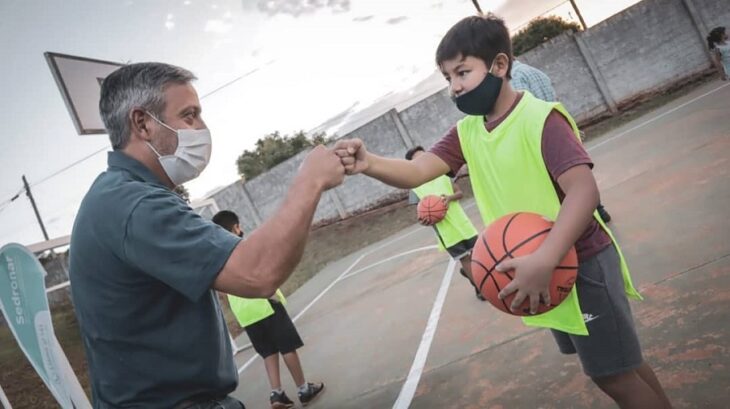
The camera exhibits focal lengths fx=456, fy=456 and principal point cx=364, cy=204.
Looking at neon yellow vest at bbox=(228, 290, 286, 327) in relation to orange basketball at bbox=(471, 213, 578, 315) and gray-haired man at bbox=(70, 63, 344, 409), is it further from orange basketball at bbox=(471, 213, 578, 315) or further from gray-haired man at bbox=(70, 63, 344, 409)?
orange basketball at bbox=(471, 213, 578, 315)

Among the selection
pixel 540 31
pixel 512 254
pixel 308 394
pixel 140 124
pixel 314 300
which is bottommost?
pixel 314 300

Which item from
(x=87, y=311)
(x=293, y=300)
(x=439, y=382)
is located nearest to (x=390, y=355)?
(x=439, y=382)

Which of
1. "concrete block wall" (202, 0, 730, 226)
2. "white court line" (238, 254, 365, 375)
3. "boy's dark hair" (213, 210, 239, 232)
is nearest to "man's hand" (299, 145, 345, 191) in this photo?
"boy's dark hair" (213, 210, 239, 232)

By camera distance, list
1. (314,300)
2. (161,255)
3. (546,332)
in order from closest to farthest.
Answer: (161,255)
(546,332)
(314,300)

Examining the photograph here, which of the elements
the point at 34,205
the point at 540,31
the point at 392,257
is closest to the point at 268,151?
the point at 34,205

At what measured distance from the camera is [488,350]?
3.99 m

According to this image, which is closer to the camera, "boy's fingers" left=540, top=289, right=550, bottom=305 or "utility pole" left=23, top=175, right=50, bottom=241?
"boy's fingers" left=540, top=289, right=550, bottom=305

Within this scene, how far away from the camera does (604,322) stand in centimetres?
184

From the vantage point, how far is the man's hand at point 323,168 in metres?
1.71

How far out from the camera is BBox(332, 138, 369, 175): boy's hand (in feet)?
6.65

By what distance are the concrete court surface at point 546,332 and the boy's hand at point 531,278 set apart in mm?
1442

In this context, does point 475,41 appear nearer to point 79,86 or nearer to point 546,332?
point 546,332

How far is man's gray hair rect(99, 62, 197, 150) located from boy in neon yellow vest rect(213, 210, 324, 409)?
302 centimetres

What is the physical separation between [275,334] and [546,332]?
102 inches
